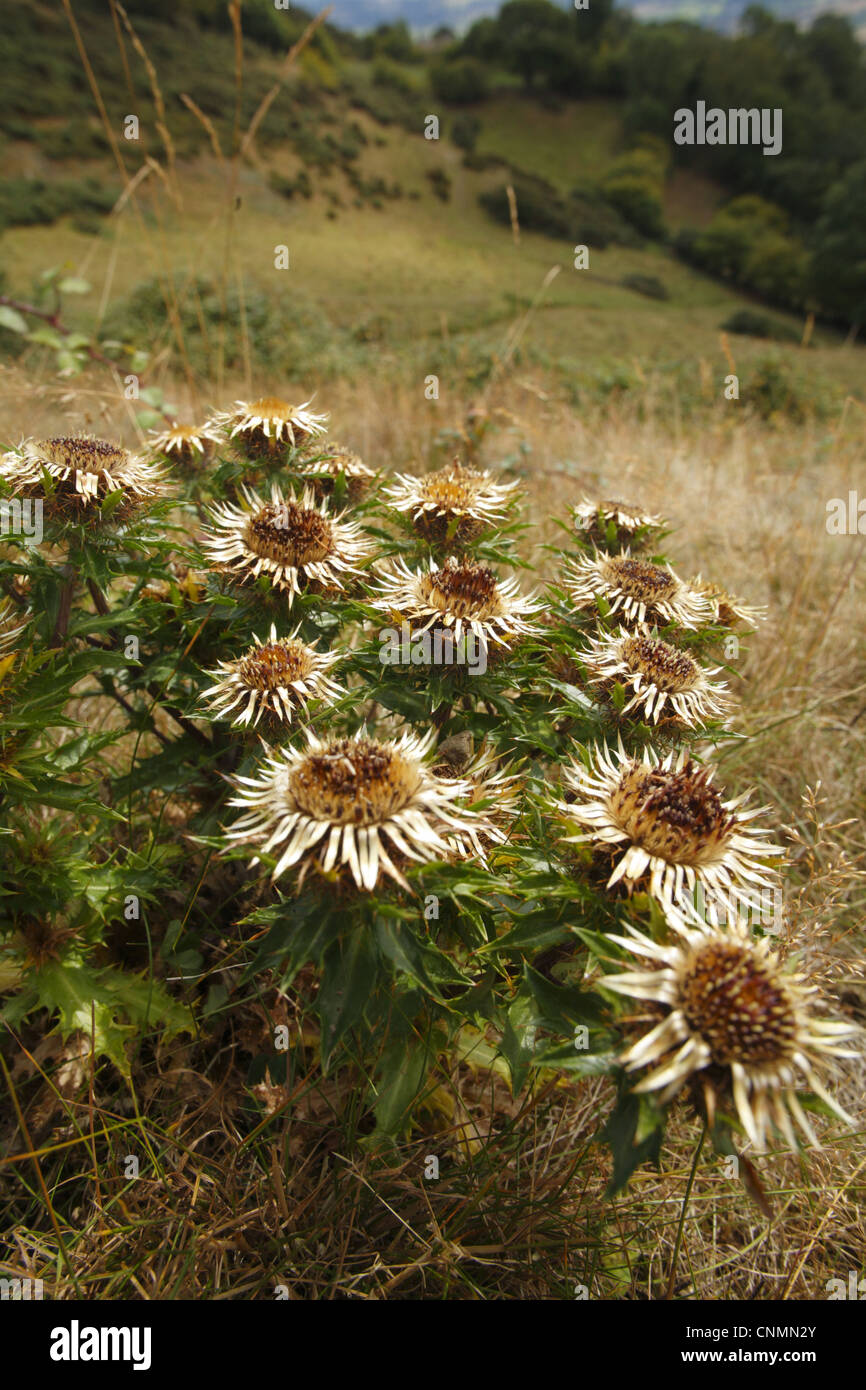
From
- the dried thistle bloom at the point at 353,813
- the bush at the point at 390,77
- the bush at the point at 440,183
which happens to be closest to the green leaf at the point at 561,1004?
the dried thistle bloom at the point at 353,813

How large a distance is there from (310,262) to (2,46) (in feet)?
68.7

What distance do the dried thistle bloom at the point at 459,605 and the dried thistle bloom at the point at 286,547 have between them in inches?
6.6

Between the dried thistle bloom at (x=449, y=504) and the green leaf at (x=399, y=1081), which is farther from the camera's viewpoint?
the dried thistle bloom at (x=449, y=504)

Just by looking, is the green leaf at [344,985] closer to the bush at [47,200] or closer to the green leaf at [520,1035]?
the green leaf at [520,1035]

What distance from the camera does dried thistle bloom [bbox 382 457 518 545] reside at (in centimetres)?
237

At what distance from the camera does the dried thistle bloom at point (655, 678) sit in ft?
6.12

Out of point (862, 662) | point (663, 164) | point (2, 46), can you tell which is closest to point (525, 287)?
point (2, 46)

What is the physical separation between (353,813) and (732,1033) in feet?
2.39

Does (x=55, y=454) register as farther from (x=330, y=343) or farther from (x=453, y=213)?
(x=453, y=213)

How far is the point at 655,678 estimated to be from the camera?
6.20ft

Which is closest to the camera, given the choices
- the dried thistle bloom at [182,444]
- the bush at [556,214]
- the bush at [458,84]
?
the dried thistle bloom at [182,444]

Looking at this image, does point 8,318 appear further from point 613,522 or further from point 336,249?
point 336,249

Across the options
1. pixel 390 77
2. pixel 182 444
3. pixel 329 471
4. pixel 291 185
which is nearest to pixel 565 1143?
pixel 329 471
